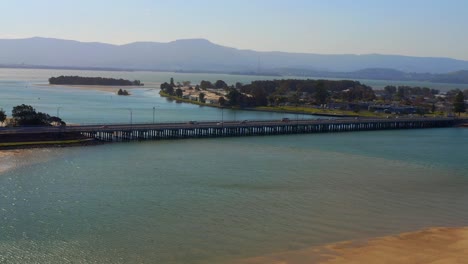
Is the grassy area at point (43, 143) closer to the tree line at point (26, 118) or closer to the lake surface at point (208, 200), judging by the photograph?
the lake surface at point (208, 200)

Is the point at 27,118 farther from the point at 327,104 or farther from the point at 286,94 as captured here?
the point at 286,94

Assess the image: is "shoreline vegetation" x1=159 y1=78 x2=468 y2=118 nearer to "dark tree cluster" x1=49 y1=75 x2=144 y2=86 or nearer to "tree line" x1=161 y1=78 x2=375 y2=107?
"tree line" x1=161 y1=78 x2=375 y2=107

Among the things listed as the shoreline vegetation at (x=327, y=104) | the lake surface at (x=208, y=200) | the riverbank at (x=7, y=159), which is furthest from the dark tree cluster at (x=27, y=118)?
the shoreline vegetation at (x=327, y=104)

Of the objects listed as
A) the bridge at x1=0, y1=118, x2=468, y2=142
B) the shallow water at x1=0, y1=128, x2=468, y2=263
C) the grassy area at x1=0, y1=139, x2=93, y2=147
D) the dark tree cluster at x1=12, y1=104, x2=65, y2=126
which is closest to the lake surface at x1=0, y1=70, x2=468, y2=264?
the shallow water at x1=0, y1=128, x2=468, y2=263

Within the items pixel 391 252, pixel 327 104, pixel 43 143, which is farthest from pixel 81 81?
pixel 391 252

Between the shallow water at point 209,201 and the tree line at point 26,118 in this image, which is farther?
the tree line at point 26,118

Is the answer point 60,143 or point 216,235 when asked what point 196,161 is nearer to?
point 60,143

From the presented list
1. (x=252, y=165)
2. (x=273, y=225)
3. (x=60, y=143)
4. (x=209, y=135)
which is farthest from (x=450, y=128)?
(x=273, y=225)
